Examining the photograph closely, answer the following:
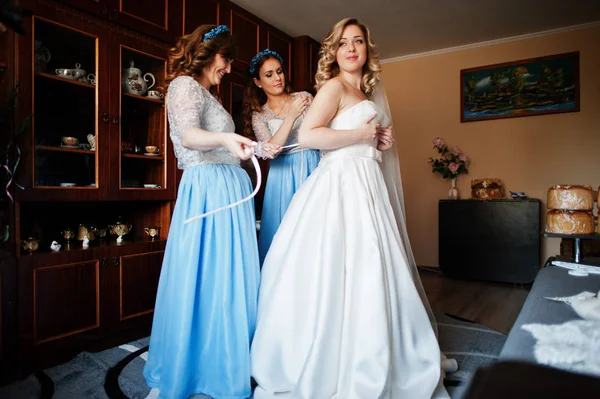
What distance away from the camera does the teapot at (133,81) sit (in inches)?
98.1

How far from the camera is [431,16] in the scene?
12.7ft

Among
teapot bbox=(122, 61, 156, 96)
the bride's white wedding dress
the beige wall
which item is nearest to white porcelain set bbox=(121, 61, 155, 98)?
teapot bbox=(122, 61, 156, 96)

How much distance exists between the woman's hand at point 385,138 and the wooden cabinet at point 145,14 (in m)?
1.66

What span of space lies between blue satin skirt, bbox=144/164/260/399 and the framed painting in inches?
153

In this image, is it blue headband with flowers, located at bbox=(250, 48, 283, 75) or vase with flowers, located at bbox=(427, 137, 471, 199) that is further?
vase with flowers, located at bbox=(427, 137, 471, 199)

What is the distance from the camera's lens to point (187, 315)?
153 cm

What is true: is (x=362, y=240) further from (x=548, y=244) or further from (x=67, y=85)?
(x=548, y=244)

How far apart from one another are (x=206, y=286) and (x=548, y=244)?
399 cm

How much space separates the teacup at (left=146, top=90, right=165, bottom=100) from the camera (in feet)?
8.66

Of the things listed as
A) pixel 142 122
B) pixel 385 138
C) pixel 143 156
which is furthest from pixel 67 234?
pixel 385 138

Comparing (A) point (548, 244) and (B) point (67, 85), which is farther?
(A) point (548, 244)

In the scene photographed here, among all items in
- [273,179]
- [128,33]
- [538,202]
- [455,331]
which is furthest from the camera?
[538,202]

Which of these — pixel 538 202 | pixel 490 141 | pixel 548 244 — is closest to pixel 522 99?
pixel 490 141

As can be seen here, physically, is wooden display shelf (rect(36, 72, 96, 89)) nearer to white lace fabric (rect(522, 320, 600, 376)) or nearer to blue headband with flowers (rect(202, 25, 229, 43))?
blue headband with flowers (rect(202, 25, 229, 43))
